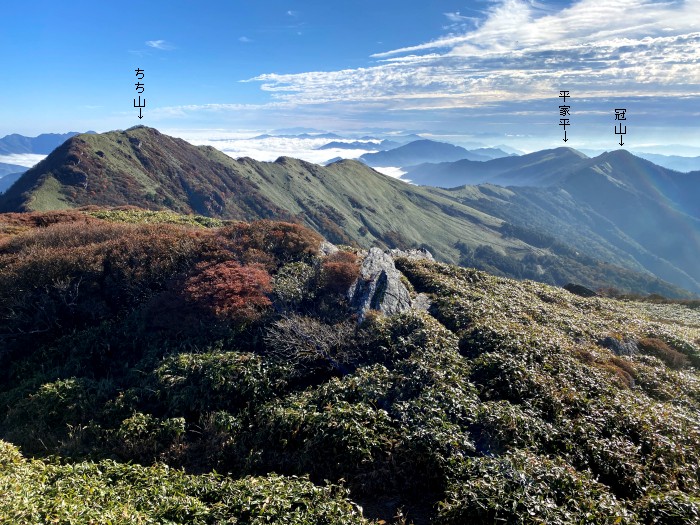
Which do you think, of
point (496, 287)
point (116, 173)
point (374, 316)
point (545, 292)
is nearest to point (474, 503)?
point (374, 316)

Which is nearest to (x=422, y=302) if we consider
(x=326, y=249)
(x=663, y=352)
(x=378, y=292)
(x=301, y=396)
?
(x=378, y=292)

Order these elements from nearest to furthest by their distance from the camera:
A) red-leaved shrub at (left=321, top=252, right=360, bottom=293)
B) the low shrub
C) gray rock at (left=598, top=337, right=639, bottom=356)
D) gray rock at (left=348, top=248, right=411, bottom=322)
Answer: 1. gray rock at (left=348, top=248, right=411, bottom=322)
2. the low shrub
3. gray rock at (left=598, top=337, right=639, bottom=356)
4. red-leaved shrub at (left=321, top=252, right=360, bottom=293)

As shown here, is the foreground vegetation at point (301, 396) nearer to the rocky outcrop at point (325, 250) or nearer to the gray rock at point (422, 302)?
the gray rock at point (422, 302)

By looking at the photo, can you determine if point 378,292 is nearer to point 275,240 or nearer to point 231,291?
point 231,291

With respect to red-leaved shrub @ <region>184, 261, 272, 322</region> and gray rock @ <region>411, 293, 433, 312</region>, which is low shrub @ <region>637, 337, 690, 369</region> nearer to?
gray rock @ <region>411, 293, 433, 312</region>

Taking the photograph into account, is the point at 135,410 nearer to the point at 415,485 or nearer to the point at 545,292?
the point at 415,485

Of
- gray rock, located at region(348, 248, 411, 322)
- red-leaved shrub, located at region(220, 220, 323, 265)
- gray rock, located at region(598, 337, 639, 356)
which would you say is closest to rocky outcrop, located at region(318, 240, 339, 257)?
red-leaved shrub, located at region(220, 220, 323, 265)
